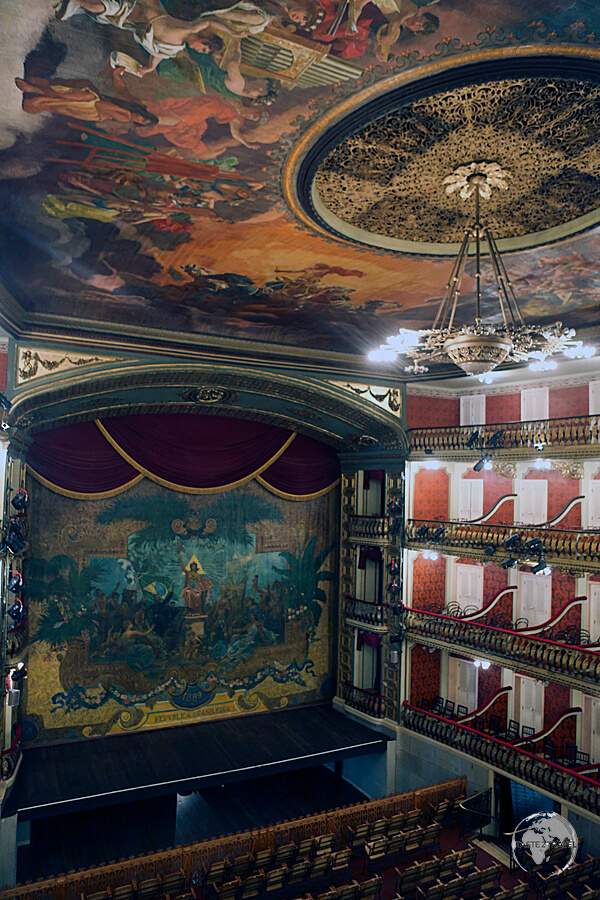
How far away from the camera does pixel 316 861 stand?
12.5 meters

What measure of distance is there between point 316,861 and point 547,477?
10696 millimetres

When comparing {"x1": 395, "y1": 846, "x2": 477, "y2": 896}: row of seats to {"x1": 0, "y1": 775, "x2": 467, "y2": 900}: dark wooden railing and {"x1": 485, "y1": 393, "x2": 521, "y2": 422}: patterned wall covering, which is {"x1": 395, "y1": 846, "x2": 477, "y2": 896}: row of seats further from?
{"x1": 485, "y1": 393, "x2": 521, "y2": 422}: patterned wall covering

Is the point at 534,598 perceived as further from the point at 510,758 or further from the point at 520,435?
the point at 520,435

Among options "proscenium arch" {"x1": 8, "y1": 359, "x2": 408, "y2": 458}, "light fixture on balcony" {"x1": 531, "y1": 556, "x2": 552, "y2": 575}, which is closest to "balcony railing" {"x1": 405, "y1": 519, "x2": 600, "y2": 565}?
"light fixture on balcony" {"x1": 531, "y1": 556, "x2": 552, "y2": 575}

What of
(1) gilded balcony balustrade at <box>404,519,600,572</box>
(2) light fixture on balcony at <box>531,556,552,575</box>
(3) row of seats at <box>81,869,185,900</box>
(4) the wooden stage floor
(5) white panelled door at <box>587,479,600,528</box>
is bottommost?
(3) row of seats at <box>81,869,185,900</box>

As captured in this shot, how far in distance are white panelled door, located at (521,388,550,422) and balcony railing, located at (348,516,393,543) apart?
4.71 m

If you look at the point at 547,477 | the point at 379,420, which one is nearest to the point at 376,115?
the point at 379,420

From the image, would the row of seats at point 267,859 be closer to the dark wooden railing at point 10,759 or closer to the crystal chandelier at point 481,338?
the dark wooden railing at point 10,759

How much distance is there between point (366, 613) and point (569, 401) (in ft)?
26.4

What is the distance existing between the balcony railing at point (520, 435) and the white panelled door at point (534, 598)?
400cm

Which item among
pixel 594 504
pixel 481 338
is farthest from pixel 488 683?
pixel 481 338

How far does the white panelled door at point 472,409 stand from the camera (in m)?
18.6

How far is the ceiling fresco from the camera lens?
5062 mm

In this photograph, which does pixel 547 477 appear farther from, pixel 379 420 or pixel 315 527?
pixel 315 527
